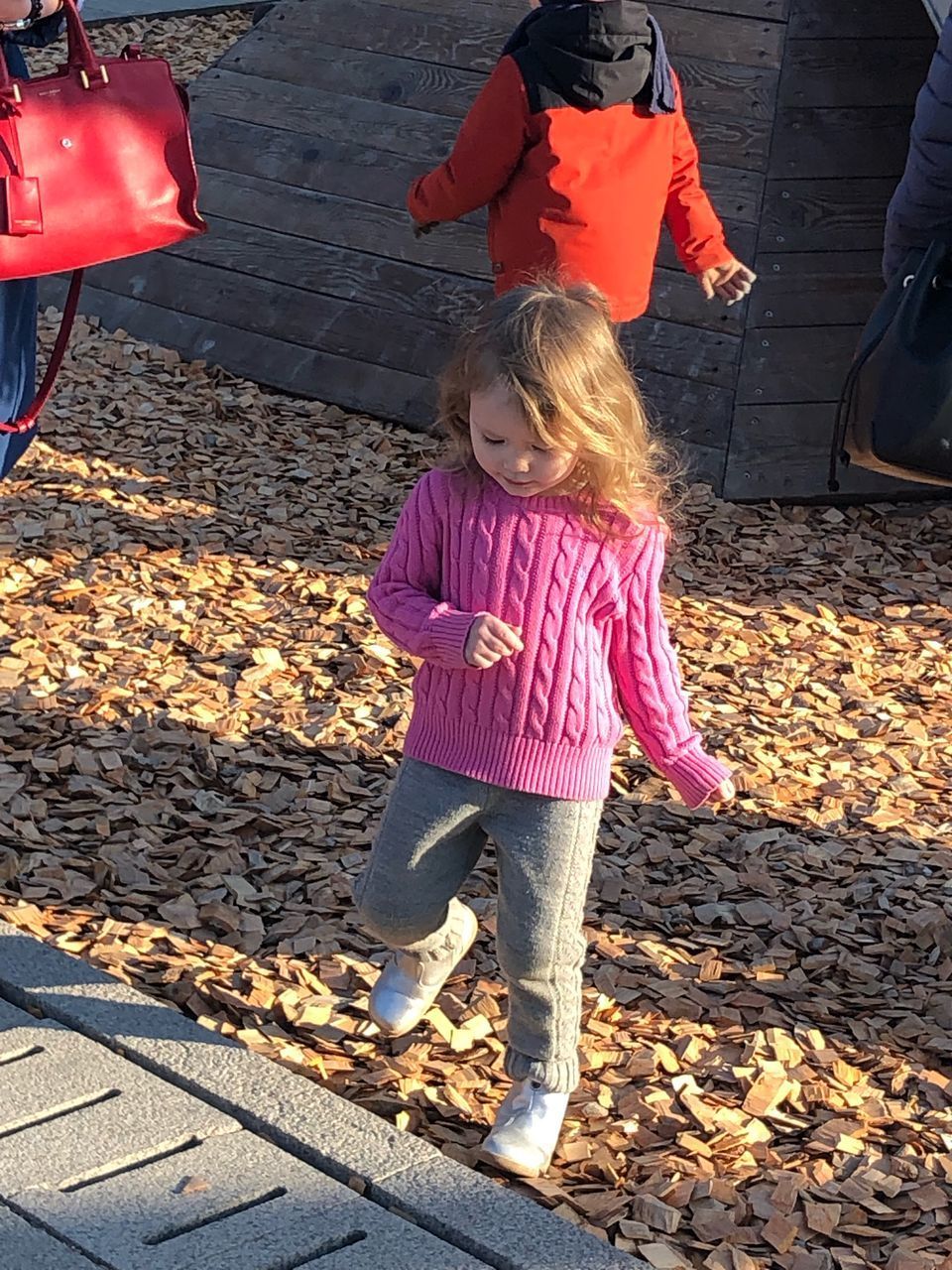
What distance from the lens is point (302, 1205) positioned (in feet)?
8.91

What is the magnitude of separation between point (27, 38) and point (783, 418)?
3446mm

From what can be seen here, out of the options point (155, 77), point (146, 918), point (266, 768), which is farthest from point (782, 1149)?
point (155, 77)

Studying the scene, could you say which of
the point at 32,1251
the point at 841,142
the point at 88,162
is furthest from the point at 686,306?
the point at 32,1251

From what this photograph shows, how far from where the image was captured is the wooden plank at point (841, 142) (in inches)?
253

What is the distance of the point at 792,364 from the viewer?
634 cm

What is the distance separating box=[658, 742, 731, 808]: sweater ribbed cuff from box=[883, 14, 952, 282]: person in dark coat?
132 cm

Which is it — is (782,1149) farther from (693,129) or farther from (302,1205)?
(693,129)

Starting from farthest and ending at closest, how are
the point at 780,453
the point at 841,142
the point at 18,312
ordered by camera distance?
the point at 841,142, the point at 780,453, the point at 18,312

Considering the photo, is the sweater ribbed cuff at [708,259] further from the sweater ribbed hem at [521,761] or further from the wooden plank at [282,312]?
the sweater ribbed hem at [521,761]

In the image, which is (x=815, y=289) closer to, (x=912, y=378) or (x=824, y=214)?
(x=824, y=214)

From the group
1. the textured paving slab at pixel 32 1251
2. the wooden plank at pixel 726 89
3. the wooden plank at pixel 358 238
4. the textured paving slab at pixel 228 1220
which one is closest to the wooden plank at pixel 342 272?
the wooden plank at pixel 358 238

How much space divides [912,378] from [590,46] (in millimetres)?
1495

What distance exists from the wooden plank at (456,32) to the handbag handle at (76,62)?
3.66m

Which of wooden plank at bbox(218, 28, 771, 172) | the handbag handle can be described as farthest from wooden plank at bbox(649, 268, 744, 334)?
the handbag handle
